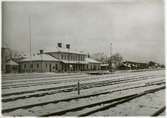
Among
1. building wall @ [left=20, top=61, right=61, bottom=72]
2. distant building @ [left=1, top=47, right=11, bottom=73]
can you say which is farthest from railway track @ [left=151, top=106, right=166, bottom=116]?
distant building @ [left=1, top=47, right=11, bottom=73]

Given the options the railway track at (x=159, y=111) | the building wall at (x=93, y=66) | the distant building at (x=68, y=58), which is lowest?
the railway track at (x=159, y=111)

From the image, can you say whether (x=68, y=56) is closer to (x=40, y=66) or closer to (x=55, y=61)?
(x=55, y=61)

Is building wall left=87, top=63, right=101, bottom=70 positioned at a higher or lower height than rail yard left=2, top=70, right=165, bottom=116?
higher

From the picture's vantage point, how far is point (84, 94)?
2.23m

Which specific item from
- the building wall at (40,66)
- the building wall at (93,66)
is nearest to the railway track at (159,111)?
the building wall at (93,66)

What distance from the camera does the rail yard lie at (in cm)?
212

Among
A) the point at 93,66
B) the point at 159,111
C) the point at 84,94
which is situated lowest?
the point at 159,111

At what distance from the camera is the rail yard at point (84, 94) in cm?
212

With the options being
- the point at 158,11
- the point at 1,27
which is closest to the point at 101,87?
the point at 158,11

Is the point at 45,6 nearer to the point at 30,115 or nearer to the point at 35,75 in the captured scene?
the point at 35,75

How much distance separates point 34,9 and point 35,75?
52 cm

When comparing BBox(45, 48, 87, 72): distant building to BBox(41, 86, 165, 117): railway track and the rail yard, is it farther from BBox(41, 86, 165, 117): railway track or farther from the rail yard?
BBox(41, 86, 165, 117): railway track

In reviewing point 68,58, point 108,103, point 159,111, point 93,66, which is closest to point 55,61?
point 68,58

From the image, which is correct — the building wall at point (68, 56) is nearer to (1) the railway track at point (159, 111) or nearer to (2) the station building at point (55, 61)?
(2) the station building at point (55, 61)
